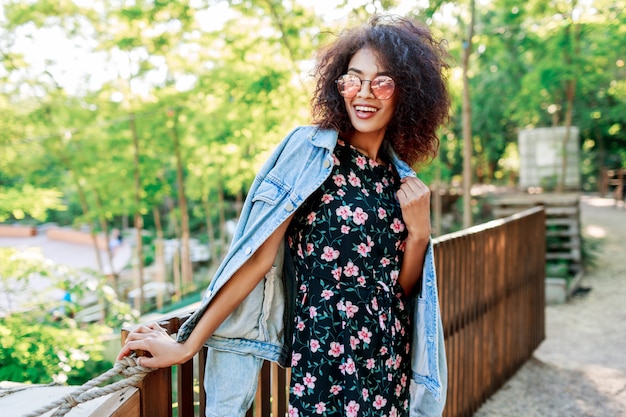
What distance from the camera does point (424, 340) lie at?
5.19 feet

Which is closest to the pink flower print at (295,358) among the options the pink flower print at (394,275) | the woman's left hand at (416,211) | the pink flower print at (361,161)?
the pink flower print at (394,275)

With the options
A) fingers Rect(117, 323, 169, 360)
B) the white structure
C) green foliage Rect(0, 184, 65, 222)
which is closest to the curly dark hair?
fingers Rect(117, 323, 169, 360)

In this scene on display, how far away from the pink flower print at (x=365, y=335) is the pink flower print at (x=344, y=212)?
0.30 m

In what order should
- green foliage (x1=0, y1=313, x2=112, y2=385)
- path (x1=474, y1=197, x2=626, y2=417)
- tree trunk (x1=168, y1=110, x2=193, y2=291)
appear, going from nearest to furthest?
green foliage (x1=0, y1=313, x2=112, y2=385), path (x1=474, y1=197, x2=626, y2=417), tree trunk (x1=168, y1=110, x2=193, y2=291)

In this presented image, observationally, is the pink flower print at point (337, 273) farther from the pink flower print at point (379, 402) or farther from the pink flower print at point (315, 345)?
the pink flower print at point (379, 402)

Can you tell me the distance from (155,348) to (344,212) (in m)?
0.58

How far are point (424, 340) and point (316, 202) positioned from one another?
546 mm

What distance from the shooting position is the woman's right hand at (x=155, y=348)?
123 centimetres

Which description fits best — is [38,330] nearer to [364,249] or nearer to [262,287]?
[262,287]

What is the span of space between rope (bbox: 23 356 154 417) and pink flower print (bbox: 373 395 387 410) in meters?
0.61

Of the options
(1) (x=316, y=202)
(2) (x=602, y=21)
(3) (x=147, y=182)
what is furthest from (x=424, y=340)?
(3) (x=147, y=182)

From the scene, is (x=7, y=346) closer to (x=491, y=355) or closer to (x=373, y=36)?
(x=373, y=36)

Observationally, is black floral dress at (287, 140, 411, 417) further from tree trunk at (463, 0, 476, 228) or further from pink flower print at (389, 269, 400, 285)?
tree trunk at (463, 0, 476, 228)

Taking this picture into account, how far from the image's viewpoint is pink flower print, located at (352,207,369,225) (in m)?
1.42
